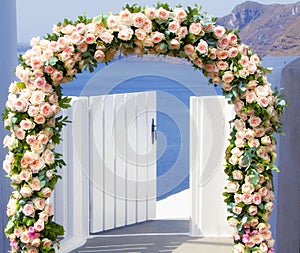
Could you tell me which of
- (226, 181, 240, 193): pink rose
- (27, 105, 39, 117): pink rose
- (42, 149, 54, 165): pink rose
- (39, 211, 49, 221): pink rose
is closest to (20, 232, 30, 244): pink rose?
(39, 211, 49, 221): pink rose

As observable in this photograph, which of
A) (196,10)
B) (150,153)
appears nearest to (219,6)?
(150,153)

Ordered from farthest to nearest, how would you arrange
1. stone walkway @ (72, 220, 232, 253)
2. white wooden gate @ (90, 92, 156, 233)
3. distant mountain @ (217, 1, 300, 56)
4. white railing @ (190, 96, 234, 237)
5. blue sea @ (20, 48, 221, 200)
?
distant mountain @ (217, 1, 300, 56), white wooden gate @ (90, 92, 156, 233), white railing @ (190, 96, 234, 237), stone walkway @ (72, 220, 232, 253), blue sea @ (20, 48, 221, 200)

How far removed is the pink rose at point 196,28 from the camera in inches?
92.3

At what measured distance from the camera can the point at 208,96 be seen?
4.35 metres

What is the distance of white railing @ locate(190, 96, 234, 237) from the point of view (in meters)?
4.39

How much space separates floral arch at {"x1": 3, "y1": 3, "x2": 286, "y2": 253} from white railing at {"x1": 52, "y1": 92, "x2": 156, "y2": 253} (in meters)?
1.58

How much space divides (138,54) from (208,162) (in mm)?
2228

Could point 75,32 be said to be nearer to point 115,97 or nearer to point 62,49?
point 62,49

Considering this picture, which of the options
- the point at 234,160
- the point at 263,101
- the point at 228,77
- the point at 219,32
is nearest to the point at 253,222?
the point at 234,160

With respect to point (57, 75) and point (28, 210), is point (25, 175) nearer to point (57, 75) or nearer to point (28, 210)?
point (28, 210)

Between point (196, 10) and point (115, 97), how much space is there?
225 centimetres

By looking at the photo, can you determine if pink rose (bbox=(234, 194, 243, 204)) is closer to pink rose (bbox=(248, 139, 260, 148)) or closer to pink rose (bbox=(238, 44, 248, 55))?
pink rose (bbox=(248, 139, 260, 148))

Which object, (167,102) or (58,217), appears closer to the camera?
(167,102)

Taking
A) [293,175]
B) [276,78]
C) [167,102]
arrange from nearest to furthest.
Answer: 1. [293,175]
2. [276,78]
3. [167,102]
